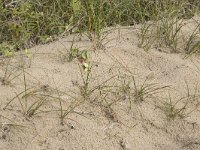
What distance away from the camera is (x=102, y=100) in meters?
2.96

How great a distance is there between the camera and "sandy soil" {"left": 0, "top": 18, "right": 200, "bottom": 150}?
272cm

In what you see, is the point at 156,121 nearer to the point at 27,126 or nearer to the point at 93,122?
the point at 93,122

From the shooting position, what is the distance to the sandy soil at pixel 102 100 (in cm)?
272

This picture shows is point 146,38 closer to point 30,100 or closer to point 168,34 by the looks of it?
point 168,34

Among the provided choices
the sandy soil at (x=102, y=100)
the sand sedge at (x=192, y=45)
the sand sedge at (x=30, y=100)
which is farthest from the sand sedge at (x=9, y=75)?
the sand sedge at (x=192, y=45)

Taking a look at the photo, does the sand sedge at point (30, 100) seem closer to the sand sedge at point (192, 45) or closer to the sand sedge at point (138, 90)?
the sand sedge at point (138, 90)

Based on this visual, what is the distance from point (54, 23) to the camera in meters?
3.62

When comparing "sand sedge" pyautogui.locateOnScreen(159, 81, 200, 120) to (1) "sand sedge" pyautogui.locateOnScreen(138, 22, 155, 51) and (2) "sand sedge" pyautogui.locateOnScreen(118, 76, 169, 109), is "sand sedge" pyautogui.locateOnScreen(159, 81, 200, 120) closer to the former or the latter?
(2) "sand sedge" pyautogui.locateOnScreen(118, 76, 169, 109)

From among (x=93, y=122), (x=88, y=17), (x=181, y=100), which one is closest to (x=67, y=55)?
(x=88, y=17)

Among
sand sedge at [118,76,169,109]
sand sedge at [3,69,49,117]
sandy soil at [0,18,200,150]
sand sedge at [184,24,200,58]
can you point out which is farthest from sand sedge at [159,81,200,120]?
sand sedge at [3,69,49,117]

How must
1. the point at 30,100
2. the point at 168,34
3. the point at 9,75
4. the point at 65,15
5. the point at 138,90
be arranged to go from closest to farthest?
the point at 30,100 → the point at 9,75 → the point at 138,90 → the point at 168,34 → the point at 65,15

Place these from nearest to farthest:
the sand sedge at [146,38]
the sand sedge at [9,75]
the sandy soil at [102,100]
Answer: the sandy soil at [102,100], the sand sedge at [9,75], the sand sedge at [146,38]

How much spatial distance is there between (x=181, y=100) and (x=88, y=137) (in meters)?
0.77

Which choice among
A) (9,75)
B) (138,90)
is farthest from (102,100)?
(9,75)
